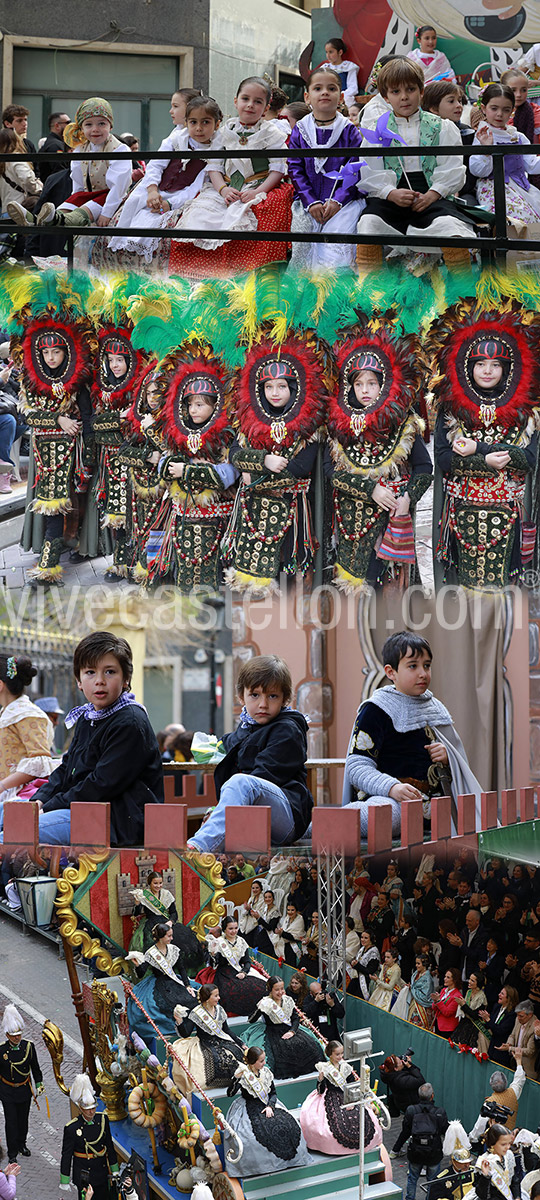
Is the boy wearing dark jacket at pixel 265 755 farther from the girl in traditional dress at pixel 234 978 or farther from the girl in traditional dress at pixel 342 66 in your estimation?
the girl in traditional dress at pixel 342 66

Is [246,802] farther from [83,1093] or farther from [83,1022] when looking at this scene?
[83,1093]

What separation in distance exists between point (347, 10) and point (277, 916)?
24.1 ft

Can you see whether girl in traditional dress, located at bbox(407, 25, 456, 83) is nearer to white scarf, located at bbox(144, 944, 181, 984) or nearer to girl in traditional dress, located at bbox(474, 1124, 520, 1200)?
white scarf, located at bbox(144, 944, 181, 984)

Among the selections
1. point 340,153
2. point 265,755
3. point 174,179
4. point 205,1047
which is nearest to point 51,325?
point 174,179

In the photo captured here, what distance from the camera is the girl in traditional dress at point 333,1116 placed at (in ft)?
22.6

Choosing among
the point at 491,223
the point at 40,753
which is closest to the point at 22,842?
the point at 40,753

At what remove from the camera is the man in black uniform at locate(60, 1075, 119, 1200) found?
6895 mm

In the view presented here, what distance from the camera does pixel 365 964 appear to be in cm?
885

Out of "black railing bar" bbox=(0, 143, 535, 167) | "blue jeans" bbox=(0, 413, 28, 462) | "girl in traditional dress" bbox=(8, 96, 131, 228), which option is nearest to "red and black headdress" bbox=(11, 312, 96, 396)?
"blue jeans" bbox=(0, 413, 28, 462)

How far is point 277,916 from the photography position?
29.9 ft

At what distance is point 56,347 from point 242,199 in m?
1.44

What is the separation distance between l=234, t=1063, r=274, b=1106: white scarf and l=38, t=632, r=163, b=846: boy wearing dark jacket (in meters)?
1.23

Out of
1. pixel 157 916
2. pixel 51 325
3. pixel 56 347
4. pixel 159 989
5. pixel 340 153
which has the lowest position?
pixel 159 989

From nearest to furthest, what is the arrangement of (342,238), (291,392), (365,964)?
(342,238) → (291,392) → (365,964)
